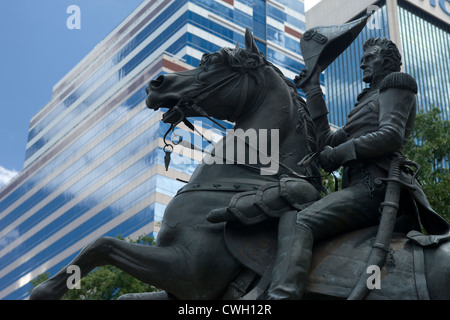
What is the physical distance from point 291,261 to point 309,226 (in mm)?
421

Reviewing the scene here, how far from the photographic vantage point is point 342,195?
6094 millimetres

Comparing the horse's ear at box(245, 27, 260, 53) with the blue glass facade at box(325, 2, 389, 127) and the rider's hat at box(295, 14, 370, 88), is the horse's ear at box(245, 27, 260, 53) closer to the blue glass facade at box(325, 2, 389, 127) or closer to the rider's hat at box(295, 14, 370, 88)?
the rider's hat at box(295, 14, 370, 88)

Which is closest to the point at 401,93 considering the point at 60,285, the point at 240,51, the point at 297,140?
the point at 297,140

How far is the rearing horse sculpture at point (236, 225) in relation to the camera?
18.4ft

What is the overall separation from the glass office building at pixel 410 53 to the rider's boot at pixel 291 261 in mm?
87670

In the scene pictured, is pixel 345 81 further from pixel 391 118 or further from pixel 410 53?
pixel 391 118

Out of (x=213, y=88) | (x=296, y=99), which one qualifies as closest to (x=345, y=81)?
(x=296, y=99)

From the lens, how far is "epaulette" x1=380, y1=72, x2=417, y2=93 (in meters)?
6.37

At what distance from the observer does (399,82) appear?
6.36m

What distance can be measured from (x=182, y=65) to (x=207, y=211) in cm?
5337

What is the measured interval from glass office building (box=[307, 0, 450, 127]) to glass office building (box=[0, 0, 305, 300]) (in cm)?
2139

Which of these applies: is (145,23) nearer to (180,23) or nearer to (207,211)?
(180,23)

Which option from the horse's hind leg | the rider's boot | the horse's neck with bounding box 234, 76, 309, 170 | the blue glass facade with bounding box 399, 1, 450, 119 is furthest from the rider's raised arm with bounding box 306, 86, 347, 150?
the blue glass facade with bounding box 399, 1, 450, 119

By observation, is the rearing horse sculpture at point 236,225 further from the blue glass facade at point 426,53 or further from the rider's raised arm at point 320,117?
the blue glass facade at point 426,53
